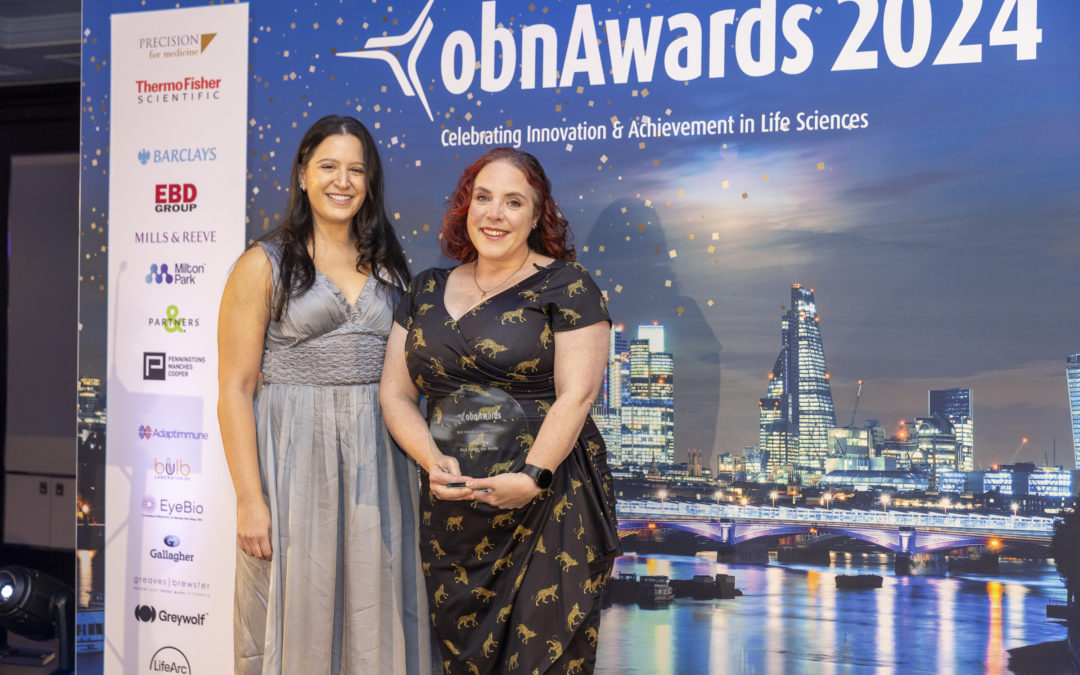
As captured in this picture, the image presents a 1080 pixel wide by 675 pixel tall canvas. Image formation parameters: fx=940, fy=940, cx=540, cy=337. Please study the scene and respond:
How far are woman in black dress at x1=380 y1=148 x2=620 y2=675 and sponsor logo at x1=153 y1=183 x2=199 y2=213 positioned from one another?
1342 millimetres

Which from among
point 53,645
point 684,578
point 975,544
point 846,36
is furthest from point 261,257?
point 53,645

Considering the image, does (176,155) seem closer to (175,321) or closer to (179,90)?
(179,90)

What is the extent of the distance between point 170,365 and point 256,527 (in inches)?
44.1

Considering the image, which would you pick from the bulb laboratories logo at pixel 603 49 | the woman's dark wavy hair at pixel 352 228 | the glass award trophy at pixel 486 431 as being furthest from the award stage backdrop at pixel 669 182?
the glass award trophy at pixel 486 431

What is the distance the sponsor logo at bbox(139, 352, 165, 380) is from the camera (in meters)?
3.31

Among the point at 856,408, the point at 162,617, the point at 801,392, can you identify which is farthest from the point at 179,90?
the point at 856,408

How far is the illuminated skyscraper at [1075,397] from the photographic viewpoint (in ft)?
8.51

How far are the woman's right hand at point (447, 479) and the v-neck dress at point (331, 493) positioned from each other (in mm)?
292

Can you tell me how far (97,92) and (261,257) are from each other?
1491 millimetres

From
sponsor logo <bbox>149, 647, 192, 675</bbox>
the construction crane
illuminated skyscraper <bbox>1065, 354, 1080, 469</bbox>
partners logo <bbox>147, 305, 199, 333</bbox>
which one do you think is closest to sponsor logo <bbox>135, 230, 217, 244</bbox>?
partners logo <bbox>147, 305, 199, 333</bbox>

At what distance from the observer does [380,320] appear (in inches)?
96.6

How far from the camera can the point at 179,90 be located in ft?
10.9

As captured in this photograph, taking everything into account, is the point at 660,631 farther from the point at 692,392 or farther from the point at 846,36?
the point at 846,36

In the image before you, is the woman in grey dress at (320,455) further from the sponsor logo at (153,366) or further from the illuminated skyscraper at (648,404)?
the sponsor logo at (153,366)
